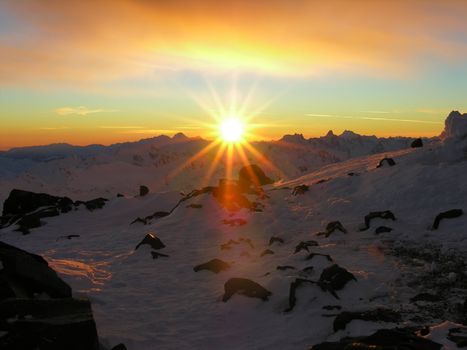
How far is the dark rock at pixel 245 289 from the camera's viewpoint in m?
13.9

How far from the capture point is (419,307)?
38.5 feet

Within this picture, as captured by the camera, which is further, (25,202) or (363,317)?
(25,202)

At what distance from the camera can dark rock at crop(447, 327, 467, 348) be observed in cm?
845

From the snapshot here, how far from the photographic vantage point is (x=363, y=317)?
10758 mm

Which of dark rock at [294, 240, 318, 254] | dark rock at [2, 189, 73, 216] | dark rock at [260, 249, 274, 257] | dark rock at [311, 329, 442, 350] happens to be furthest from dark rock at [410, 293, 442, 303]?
dark rock at [2, 189, 73, 216]

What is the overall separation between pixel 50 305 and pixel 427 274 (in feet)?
35.6

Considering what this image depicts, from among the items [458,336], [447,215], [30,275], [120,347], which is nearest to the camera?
[458,336]

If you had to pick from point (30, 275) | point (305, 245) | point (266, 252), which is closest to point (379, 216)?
point (305, 245)

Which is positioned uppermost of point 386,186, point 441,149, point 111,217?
point 441,149

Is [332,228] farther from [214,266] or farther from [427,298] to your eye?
[427,298]

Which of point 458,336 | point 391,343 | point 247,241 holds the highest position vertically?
point 391,343

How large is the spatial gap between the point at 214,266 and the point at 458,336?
10229mm

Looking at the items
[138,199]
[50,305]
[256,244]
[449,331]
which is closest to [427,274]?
[449,331]

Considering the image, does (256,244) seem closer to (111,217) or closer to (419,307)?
(419,307)
